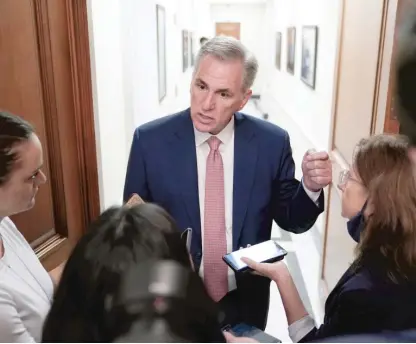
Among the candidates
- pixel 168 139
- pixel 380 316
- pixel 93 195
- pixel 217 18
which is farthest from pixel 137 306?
pixel 217 18

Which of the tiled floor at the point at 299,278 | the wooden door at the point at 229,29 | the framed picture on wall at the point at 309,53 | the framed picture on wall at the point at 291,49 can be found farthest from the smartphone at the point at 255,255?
the wooden door at the point at 229,29

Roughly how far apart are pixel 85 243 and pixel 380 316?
0.55 m

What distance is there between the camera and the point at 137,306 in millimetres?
398

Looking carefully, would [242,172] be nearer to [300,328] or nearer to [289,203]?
[289,203]

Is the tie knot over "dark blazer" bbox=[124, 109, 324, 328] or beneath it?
over

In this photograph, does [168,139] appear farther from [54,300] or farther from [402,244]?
[54,300]

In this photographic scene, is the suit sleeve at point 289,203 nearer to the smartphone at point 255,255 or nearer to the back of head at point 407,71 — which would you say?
the smartphone at point 255,255

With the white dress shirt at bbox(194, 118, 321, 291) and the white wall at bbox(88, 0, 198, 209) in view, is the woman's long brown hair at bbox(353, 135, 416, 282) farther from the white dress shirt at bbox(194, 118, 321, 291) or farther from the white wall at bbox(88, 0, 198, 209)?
the white wall at bbox(88, 0, 198, 209)

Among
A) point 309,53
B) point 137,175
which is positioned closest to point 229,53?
Answer: point 137,175

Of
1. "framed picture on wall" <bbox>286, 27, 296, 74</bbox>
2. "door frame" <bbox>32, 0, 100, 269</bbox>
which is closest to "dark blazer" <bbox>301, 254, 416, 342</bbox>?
"door frame" <bbox>32, 0, 100, 269</bbox>

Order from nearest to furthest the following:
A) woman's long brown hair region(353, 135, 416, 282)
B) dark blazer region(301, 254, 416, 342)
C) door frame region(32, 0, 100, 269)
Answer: dark blazer region(301, 254, 416, 342)
woman's long brown hair region(353, 135, 416, 282)
door frame region(32, 0, 100, 269)

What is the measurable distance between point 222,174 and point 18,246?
65cm

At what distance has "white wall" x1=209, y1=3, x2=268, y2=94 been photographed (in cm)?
1219

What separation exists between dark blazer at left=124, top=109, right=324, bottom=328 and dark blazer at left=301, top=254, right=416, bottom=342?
423mm
